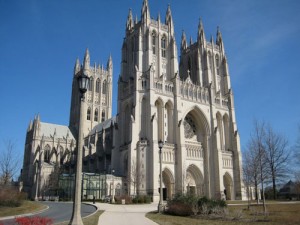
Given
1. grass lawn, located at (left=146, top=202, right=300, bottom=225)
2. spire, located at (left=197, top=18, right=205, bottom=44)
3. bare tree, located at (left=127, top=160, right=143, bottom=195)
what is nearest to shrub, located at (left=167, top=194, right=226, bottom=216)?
grass lawn, located at (left=146, top=202, right=300, bottom=225)

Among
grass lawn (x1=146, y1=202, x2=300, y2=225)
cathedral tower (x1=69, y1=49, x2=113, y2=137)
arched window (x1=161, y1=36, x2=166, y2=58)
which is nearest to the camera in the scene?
grass lawn (x1=146, y1=202, x2=300, y2=225)

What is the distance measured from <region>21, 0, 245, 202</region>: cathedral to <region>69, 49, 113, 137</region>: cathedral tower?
55.7ft

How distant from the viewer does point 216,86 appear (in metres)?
69.8

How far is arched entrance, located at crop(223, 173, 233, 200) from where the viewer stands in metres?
61.1

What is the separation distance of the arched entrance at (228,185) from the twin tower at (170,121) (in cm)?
21

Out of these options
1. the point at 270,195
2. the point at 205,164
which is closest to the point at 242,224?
the point at 205,164

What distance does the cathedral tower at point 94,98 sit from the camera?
312 ft

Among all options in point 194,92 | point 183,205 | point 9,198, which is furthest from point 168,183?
point 183,205

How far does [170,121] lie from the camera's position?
189ft

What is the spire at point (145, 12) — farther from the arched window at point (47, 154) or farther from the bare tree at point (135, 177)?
the arched window at point (47, 154)

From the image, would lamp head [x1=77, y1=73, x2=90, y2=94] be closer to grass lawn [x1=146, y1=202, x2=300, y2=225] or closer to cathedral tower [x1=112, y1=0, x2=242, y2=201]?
grass lawn [x1=146, y1=202, x2=300, y2=225]

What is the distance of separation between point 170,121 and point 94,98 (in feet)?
154

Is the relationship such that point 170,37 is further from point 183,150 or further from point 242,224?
point 242,224

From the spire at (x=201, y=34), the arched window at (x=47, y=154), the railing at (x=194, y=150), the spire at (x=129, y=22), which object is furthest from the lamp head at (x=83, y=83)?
the arched window at (x=47, y=154)
